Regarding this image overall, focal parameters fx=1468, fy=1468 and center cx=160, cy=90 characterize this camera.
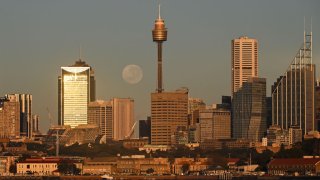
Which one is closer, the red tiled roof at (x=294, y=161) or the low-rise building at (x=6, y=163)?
the red tiled roof at (x=294, y=161)

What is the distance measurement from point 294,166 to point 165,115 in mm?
66838

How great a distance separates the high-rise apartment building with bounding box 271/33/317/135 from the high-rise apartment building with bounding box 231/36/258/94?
12.4 m

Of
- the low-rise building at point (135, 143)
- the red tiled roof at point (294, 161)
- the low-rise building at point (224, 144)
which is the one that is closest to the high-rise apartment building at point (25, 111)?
the low-rise building at point (135, 143)

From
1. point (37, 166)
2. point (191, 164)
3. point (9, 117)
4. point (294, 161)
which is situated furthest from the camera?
point (9, 117)

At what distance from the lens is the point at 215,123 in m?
184

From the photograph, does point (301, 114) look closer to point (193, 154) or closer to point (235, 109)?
point (235, 109)

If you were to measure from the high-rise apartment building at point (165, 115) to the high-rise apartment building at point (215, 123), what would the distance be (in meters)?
3.14

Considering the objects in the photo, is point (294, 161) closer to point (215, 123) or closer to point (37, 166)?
point (37, 166)

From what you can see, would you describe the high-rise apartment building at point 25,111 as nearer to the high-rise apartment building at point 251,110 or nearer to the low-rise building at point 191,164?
the high-rise apartment building at point 251,110

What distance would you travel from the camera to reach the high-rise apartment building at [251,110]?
17788 centimetres

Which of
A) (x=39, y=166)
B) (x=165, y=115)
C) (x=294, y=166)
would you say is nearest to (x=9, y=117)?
(x=165, y=115)

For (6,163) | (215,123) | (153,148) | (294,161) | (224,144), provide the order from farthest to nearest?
(215,123) < (153,148) < (224,144) < (6,163) < (294,161)

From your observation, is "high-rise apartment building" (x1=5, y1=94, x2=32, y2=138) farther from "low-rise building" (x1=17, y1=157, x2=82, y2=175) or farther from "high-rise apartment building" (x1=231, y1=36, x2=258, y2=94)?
"low-rise building" (x1=17, y1=157, x2=82, y2=175)

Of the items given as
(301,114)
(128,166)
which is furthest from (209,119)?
(128,166)
